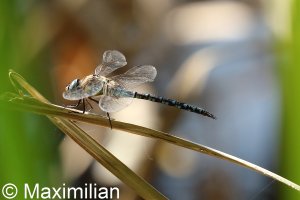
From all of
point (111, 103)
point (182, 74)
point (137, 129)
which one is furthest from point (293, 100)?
point (182, 74)

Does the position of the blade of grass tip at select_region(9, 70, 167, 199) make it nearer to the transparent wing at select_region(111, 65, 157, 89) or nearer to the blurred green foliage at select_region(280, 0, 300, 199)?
the blurred green foliage at select_region(280, 0, 300, 199)

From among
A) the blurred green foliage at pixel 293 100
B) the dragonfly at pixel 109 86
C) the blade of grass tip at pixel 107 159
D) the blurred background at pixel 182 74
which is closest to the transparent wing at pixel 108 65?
the dragonfly at pixel 109 86

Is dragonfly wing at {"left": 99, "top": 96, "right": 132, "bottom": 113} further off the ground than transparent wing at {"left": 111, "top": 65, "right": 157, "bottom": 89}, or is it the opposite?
transparent wing at {"left": 111, "top": 65, "right": 157, "bottom": 89}

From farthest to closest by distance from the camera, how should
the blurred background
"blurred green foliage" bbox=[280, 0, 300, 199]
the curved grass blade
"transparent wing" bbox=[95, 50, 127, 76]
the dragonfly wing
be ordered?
the blurred background → "transparent wing" bbox=[95, 50, 127, 76] → the dragonfly wing → the curved grass blade → "blurred green foliage" bbox=[280, 0, 300, 199]

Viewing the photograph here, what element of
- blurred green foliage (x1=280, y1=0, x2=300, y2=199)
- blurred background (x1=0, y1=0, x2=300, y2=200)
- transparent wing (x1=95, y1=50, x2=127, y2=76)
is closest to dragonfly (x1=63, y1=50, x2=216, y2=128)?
transparent wing (x1=95, y1=50, x2=127, y2=76)

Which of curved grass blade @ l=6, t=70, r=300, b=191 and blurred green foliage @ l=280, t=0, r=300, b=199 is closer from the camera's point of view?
blurred green foliage @ l=280, t=0, r=300, b=199

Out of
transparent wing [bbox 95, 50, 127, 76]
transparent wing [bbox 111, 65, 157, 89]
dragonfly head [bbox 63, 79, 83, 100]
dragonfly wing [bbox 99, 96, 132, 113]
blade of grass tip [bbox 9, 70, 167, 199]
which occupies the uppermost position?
transparent wing [bbox 95, 50, 127, 76]

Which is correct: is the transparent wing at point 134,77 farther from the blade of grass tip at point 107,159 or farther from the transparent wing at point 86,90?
the blade of grass tip at point 107,159
